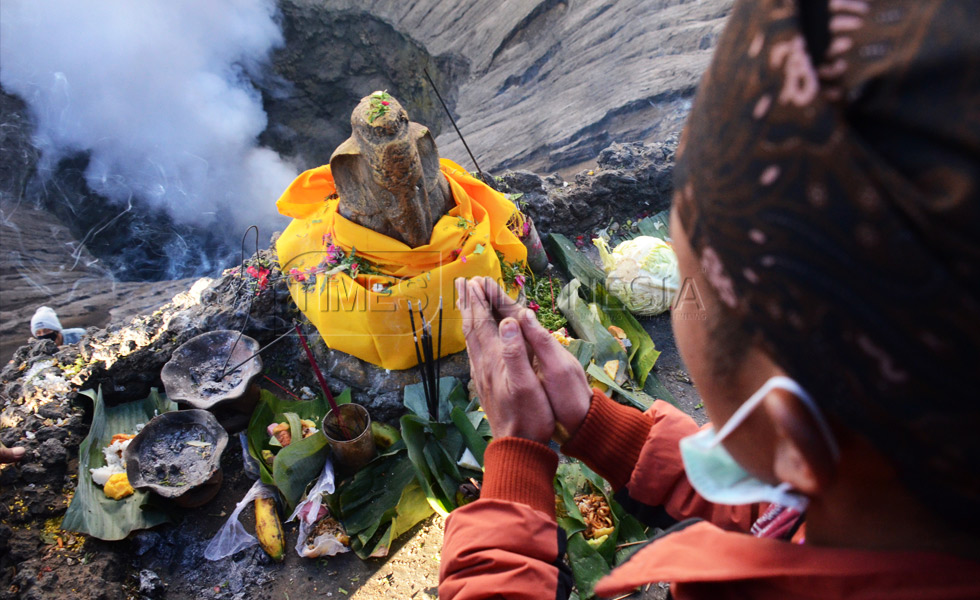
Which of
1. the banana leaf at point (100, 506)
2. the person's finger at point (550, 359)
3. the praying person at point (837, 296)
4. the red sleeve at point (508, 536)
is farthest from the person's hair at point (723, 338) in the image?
the banana leaf at point (100, 506)

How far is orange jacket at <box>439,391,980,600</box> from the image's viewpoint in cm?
60

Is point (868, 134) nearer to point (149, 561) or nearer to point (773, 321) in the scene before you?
point (773, 321)

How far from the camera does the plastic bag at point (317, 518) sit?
257cm

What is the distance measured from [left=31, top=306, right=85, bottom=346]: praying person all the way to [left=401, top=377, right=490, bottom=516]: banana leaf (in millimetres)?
3368

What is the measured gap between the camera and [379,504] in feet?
8.86

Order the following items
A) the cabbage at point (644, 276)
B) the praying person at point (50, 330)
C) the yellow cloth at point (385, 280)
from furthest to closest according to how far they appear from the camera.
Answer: the praying person at point (50, 330), the cabbage at point (644, 276), the yellow cloth at point (385, 280)

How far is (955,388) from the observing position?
45 centimetres

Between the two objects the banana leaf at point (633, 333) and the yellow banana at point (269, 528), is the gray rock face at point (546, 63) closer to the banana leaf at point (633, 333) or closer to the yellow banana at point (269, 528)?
the banana leaf at point (633, 333)

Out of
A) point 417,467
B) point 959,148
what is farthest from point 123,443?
point 959,148

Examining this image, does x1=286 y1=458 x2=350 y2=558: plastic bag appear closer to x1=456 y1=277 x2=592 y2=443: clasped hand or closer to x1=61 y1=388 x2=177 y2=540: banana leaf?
x1=61 y1=388 x2=177 y2=540: banana leaf

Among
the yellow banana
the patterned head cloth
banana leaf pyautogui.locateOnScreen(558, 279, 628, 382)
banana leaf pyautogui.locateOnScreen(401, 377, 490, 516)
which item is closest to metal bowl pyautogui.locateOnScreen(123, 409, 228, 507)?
the yellow banana

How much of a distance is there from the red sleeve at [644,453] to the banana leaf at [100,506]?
7.64 feet

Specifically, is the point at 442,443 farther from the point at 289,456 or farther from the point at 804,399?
the point at 804,399

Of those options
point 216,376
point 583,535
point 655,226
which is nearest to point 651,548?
point 583,535
